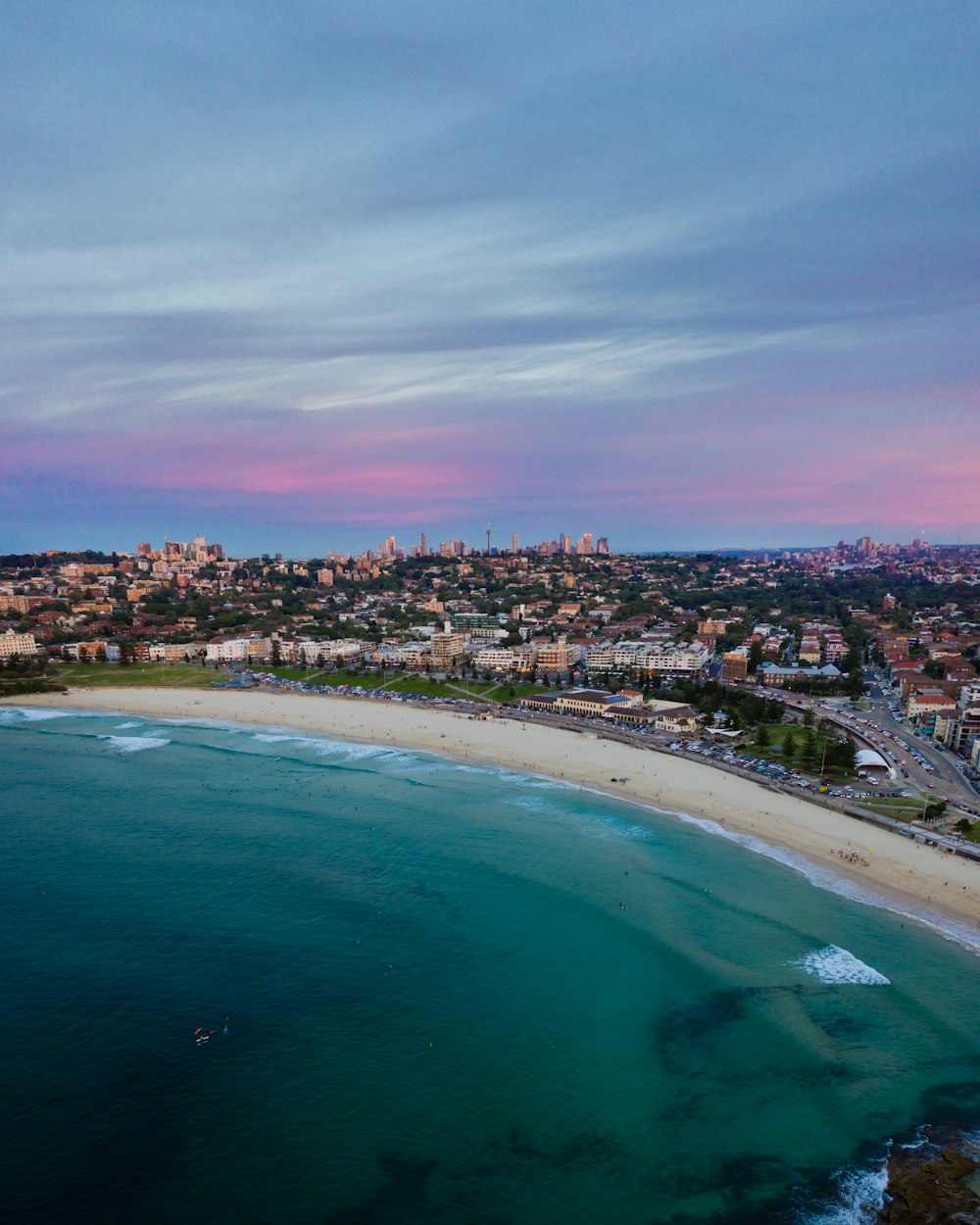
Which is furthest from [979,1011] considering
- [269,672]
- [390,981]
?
[269,672]

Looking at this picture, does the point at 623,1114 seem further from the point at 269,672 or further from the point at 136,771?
the point at 269,672

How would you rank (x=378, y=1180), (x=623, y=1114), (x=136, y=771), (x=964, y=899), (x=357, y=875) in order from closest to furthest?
(x=378, y=1180), (x=623, y=1114), (x=964, y=899), (x=357, y=875), (x=136, y=771)

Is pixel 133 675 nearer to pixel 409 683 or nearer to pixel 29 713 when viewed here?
pixel 29 713

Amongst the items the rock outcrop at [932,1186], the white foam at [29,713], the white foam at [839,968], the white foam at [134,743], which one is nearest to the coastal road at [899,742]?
the white foam at [839,968]

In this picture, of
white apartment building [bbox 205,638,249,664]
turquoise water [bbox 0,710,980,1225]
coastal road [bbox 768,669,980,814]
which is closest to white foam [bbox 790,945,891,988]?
turquoise water [bbox 0,710,980,1225]

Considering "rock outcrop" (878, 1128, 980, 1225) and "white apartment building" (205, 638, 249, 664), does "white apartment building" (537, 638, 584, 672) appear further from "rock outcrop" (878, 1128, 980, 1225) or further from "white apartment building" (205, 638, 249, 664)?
"rock outcrop" (878, 1128, 980, 1225)

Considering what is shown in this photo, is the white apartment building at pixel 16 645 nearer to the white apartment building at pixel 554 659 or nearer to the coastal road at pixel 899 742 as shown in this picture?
the white apartment building at pixel 554 659
